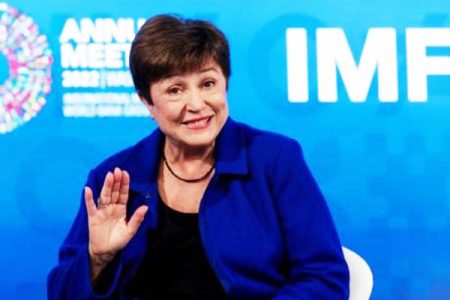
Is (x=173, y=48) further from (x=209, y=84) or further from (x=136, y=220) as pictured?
(x=136, y=220)

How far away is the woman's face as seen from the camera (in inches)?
50.9

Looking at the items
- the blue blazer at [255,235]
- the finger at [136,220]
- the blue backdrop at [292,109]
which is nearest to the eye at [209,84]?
the blue blazer at [255,235]

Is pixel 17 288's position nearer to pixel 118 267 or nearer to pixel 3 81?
pixel 3 81

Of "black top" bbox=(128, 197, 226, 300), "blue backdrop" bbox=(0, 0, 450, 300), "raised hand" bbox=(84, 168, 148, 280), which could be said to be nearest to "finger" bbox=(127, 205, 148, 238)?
"raised hand" bbox=(84, 168, 148, 280)

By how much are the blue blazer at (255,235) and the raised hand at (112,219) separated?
5cm

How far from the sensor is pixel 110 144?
193 cm

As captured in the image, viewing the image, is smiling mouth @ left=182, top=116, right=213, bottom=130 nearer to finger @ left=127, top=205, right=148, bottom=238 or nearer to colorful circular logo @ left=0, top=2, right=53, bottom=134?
finger @ left=127, top=205, right=148, bottom=238

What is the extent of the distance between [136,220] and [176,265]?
142 millimetres

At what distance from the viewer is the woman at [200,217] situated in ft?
4.17

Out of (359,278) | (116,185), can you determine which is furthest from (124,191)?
(359,278)

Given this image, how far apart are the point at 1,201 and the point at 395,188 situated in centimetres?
101

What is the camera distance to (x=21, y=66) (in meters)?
1.88

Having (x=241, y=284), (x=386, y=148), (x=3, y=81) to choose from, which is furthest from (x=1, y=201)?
(x=386, y=148)

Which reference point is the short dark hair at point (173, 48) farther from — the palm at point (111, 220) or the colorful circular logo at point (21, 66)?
the colorful circular logo at point (21, 66)
